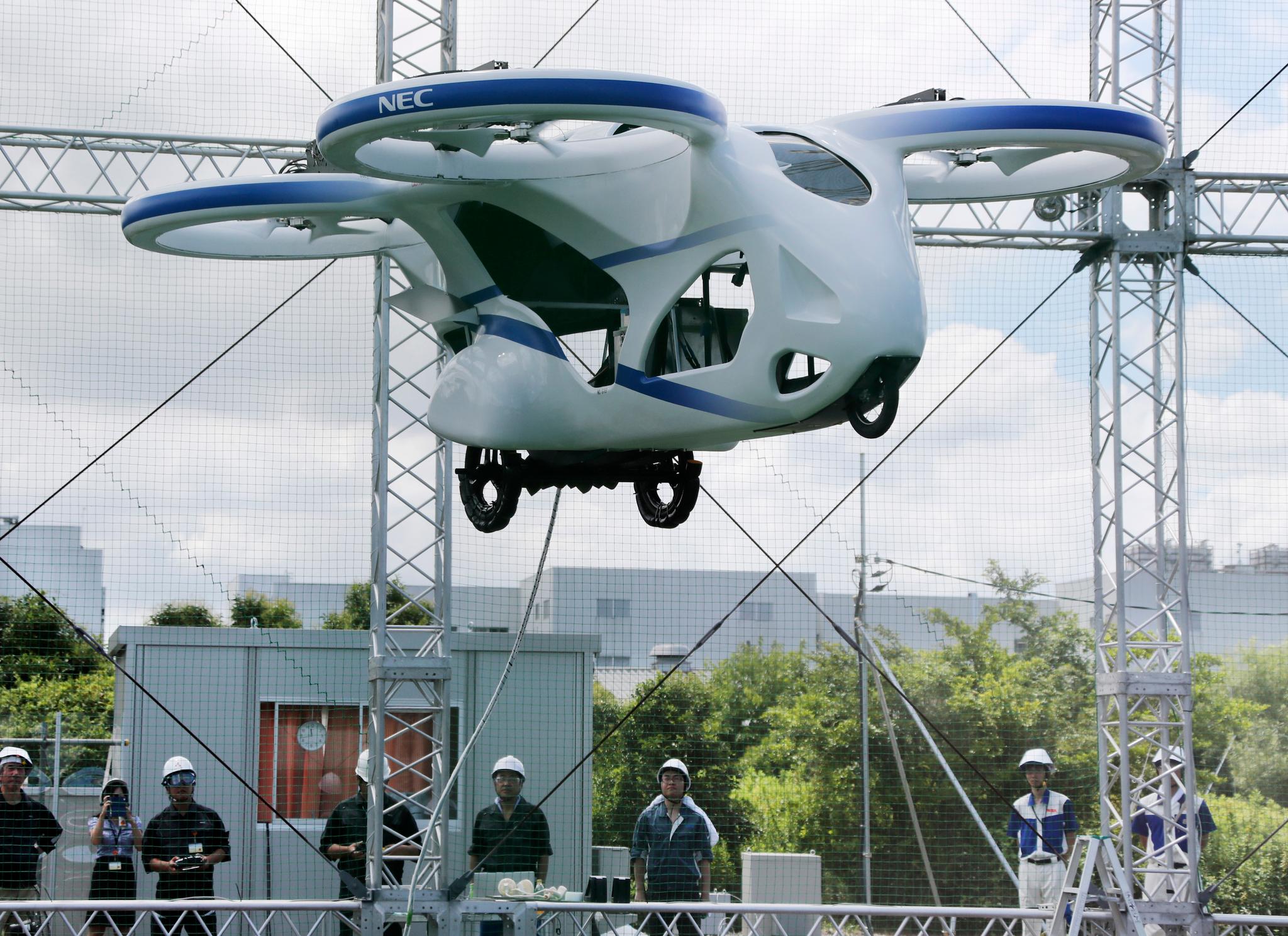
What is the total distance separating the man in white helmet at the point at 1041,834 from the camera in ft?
A: 25.5

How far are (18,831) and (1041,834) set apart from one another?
485cm

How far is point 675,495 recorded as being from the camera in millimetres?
5848

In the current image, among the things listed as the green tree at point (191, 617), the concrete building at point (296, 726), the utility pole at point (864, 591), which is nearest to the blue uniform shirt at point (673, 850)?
the concrete building at point (296, 726)

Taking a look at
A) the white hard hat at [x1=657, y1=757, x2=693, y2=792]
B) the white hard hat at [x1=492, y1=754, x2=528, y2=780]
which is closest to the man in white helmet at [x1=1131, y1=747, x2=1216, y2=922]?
the white hard hat at [x1=657, y1=757, x2=693, y2=792]

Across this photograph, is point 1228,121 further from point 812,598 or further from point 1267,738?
point 1267,738

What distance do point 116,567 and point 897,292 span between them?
5472 mm

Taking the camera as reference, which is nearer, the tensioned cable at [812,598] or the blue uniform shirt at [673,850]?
the blue uniform shirt at [673,850]

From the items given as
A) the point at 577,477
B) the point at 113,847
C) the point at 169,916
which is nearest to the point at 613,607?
the point at 169,916

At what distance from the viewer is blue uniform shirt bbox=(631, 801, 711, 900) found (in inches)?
288

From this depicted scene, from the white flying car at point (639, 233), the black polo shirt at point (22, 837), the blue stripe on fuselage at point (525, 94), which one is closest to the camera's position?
the blue stripe on fuselage at point (525, 94)

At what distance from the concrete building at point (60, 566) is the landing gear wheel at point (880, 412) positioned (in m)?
5.04

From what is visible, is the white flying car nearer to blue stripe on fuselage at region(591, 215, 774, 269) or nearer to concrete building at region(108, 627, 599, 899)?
blue stripe on fuselage at region(591, 215, 774, 269)

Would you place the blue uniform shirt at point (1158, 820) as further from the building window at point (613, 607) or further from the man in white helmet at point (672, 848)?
the building window at point (613, 607)

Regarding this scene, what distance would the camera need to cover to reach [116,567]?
8.43 metres
